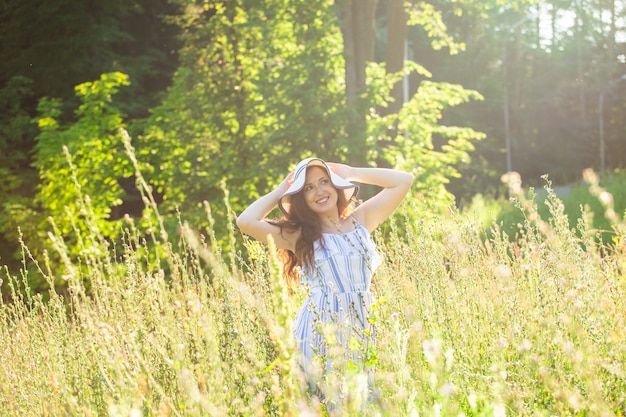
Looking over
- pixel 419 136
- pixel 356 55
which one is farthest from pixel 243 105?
pixel 419 136

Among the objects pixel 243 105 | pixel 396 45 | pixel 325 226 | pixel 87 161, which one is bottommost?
pixel 325 226

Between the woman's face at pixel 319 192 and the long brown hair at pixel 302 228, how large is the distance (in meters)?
0.03

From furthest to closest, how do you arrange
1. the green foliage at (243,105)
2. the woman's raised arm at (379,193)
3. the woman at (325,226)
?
the green foliage at (243,105)
the woman's raised arm at (379,193)
the woman at (325,226)

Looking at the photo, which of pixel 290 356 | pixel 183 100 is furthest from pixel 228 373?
pixel 183 100

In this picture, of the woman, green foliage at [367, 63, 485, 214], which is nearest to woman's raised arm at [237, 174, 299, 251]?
the woman

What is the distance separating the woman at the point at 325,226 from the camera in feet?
13.8

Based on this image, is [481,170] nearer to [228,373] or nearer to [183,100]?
[183,100]

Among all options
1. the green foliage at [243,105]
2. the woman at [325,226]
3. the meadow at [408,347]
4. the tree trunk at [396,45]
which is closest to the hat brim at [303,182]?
the woman at [325,226]

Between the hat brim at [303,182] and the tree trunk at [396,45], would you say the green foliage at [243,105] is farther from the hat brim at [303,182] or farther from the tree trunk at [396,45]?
the hat brim at [303,182]

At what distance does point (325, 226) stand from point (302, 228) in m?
0.14

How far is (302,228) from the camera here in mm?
4469

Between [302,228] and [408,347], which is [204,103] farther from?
[408,347]

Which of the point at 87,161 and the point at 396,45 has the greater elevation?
the point at 396,45

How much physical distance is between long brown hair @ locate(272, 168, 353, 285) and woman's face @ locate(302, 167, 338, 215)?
30 mm
